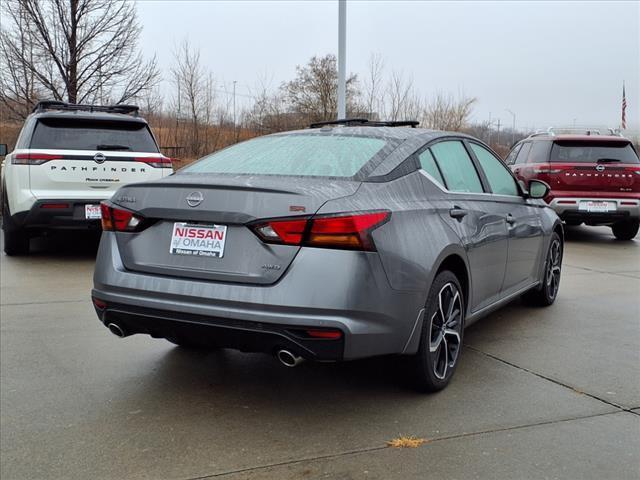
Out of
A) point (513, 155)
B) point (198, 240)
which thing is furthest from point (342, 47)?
point (198, 240)

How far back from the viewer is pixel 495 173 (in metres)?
4.95

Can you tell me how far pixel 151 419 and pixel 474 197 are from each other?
7.77 feet

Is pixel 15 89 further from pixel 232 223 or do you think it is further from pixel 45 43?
pixel 232 223

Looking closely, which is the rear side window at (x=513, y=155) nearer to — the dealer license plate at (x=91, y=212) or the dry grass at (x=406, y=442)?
the dealer license plate at (x=91, y=212)

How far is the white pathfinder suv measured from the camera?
7465mm

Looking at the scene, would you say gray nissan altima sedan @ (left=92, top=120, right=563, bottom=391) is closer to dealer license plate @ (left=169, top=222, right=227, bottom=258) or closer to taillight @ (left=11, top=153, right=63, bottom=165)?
dealer license plate @ (left=169, top=222, right=227, bottom=258)

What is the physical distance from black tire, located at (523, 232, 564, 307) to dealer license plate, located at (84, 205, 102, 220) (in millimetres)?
4721

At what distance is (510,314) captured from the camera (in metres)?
5.72

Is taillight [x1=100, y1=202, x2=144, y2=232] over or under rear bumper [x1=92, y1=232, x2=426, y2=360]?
over

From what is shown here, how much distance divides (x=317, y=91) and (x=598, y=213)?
15.8 meters

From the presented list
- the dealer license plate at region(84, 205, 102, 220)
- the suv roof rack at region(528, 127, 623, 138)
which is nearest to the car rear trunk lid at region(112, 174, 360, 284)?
the dealer license plate at region(84, 205, 102, 220)

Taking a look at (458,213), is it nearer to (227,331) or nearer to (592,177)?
(227,331)

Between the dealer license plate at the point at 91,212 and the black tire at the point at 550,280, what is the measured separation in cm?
472

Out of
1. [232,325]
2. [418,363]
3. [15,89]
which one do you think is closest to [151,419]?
[232,325]
